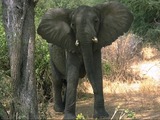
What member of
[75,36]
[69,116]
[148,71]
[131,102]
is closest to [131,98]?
[131,102]

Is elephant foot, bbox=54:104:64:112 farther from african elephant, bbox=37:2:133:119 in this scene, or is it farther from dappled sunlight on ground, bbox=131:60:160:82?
dappled sunlight on ground, bbox=131:60:160:82

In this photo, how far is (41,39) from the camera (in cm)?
971

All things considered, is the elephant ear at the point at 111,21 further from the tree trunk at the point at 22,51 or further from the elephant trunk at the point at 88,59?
the tree trunk at the point at 22,51

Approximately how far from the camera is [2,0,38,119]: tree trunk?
5.80 metres

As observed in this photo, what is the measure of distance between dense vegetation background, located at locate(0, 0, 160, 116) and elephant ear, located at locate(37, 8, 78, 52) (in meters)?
0.84

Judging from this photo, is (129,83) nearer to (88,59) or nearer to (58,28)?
(58,28)

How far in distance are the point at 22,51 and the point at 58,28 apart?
4.14 feet

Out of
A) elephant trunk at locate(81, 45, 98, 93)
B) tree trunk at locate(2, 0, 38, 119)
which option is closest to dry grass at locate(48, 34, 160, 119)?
elephant trunk at locate(81, 45, 98, 93)

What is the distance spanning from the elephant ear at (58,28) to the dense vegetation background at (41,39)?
2.76 ft

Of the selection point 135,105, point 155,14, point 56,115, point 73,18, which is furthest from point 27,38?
point 155,14

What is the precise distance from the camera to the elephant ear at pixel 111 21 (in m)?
7.03

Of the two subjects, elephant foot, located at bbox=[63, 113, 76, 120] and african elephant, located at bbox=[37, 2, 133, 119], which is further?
elephant foot, located at bbox=[63, 113, 76, 120]

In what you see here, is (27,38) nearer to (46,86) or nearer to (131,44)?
(46,86)

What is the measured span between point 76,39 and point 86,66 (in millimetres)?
427
